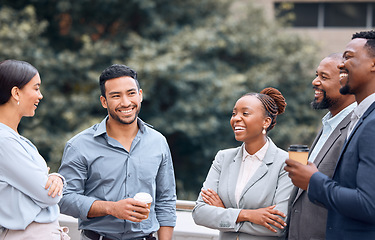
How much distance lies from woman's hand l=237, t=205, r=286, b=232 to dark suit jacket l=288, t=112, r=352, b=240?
0.29ft

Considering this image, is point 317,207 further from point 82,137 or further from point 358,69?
point 82,137

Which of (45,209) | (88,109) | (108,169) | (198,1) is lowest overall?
(45,209)

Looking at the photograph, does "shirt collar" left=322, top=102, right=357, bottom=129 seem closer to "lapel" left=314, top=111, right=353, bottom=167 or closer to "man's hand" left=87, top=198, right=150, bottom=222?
"lapel" left=314, top=111, right=353, bottom=167

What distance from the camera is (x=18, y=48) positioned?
10336mm

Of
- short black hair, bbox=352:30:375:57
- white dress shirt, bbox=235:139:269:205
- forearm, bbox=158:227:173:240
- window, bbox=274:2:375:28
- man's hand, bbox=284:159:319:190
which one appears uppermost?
window, bbox=274:2:375:28

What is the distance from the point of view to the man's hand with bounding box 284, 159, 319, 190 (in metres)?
2.26

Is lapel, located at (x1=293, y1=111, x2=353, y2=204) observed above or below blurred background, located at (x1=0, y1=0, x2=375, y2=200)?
below

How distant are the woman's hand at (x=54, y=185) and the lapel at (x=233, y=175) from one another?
1016 millimetres

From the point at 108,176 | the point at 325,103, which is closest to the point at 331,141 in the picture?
the point at 325,103

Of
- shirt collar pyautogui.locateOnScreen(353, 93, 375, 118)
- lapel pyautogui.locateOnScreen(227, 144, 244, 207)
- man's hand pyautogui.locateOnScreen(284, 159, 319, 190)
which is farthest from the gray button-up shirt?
shirt collar pyautogui.locateOnScreen(353, 93, 375, 118)

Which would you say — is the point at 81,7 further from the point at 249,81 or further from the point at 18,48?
the point at 249,81

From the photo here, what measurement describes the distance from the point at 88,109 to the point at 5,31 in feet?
8.44

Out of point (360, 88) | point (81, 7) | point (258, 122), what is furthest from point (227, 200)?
point (81, 7)

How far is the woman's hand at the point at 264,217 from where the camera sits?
2.63 m
